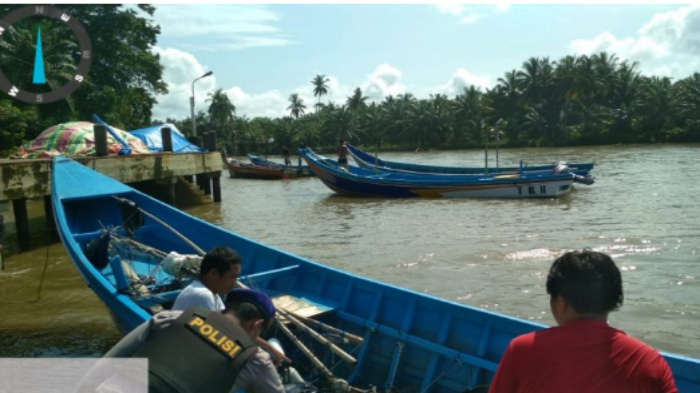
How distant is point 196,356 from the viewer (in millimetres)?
1836

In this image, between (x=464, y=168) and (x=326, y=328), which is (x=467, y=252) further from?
(x=464, y=168)

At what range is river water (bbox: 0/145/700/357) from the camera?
715 centimetres

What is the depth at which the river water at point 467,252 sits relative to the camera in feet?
23.5

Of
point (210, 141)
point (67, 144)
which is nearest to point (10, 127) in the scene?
point (67, 144)

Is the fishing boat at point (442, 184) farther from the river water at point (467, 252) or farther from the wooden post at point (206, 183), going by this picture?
the wooden post at point (206, 183)

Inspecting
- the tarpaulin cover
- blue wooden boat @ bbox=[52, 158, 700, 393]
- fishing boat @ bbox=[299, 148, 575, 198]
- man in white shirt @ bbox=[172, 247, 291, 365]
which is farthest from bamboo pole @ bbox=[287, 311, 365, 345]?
fishing boat @ bbox=[299, 148, 575, 198]

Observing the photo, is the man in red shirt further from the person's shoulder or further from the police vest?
the person's shoulder

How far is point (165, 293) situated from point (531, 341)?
4.46 metres

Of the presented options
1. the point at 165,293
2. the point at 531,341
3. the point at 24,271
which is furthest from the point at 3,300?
the point at 531,341

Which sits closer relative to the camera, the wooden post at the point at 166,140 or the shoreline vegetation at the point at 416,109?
the wooden post at the point at 166,140

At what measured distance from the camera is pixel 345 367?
492cm

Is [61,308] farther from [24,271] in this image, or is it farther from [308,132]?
[308,132]

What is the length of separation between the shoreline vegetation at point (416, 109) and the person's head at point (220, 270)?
1809cm

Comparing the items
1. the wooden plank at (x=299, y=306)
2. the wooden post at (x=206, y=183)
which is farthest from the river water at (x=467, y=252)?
the wooden plank at (x=299, y=306)
